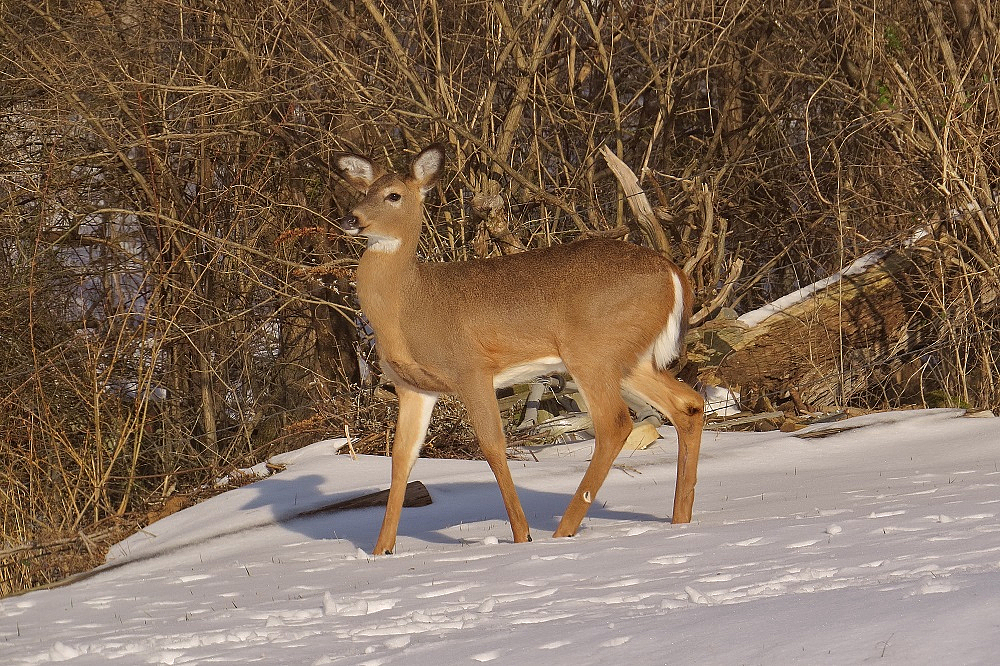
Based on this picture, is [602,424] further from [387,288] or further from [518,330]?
[387,288]

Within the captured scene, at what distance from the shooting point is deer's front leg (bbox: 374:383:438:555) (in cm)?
600

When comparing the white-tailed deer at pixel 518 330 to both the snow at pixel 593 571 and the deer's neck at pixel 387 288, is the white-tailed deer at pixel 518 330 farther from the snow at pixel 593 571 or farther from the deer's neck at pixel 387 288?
the snow at pixel 593 571

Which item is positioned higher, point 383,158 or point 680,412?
point 383,158

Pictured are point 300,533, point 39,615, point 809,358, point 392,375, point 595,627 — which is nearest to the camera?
point 595,627

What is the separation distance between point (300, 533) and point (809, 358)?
493 centimetres

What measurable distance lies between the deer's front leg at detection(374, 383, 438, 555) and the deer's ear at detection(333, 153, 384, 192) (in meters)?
1.13

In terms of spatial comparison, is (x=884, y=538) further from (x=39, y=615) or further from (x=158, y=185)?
(x=158, y=185)

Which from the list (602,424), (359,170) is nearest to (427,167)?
(359,170)

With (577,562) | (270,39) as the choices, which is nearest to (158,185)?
(270,39)

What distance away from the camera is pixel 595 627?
369 centimetres

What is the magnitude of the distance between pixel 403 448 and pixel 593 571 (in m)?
1.65

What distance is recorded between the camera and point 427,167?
6.46 metres

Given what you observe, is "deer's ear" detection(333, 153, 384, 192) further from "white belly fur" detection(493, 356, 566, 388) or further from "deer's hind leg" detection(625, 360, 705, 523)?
"deer's hind leg" detection(625, 360, 705, 523)

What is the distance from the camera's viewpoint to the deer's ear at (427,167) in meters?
6.41
